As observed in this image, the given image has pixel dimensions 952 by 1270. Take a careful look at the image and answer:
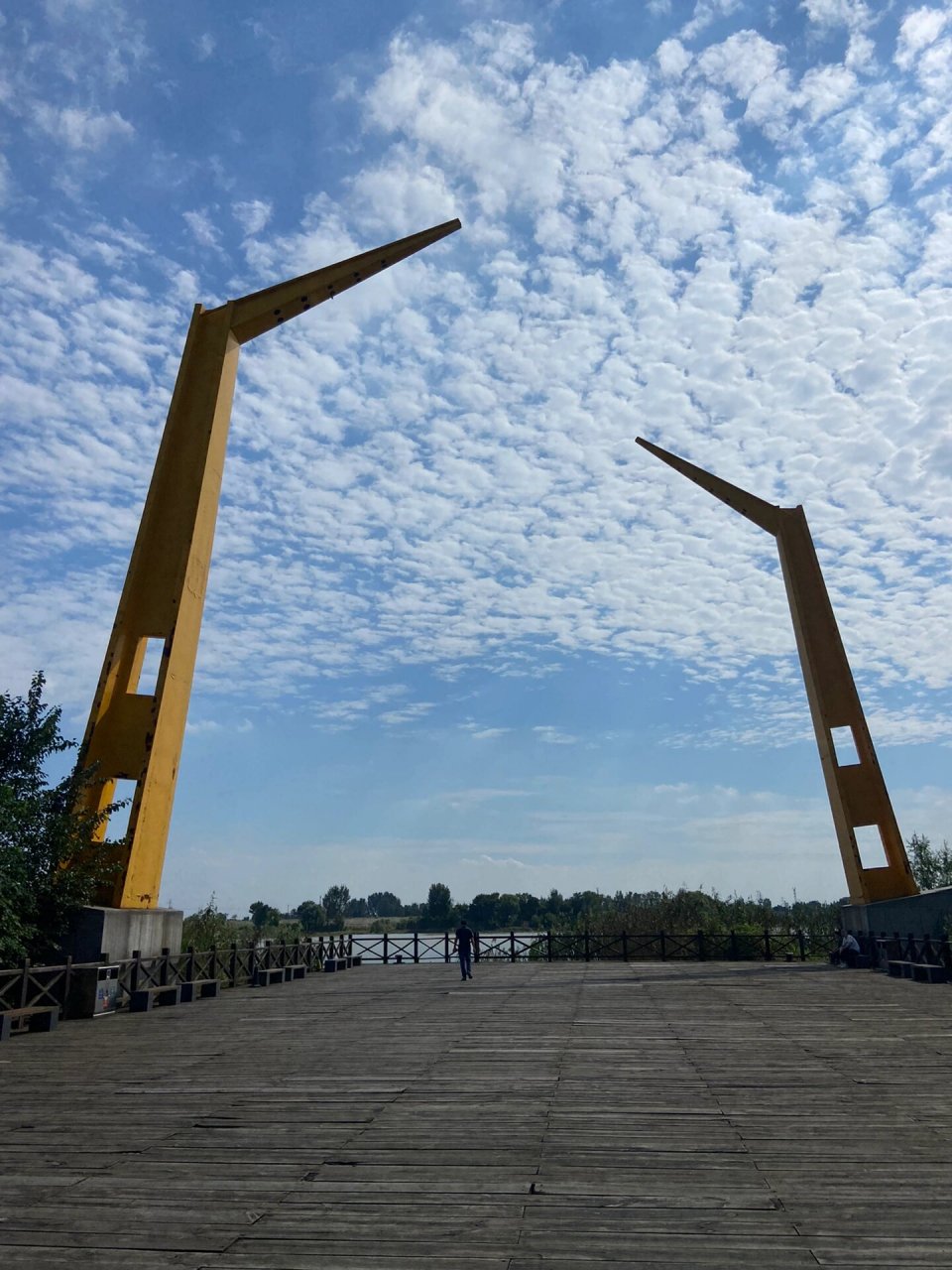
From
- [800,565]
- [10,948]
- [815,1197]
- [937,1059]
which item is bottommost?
[815,1197]

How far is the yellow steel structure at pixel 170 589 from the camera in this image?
1892cm

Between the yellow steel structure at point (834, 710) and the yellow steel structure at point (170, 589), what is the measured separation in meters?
16.4

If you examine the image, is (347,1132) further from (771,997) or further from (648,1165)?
(771,997)

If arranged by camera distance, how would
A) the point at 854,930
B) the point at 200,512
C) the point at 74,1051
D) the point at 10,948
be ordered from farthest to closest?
1. the point at 854,930
2. the point at 200,512
3. the point at 10,948
4. the point at 74,1051

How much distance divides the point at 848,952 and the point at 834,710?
22.9 ft

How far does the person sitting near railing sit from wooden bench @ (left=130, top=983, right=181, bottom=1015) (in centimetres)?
1740

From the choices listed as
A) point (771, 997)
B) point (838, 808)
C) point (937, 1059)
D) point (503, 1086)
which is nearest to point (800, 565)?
point (838, 808)

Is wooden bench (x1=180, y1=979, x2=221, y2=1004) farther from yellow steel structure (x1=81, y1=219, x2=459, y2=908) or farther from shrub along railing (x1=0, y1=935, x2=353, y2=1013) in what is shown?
Result: yellow steel structure (x1=81, y1=219, x2=459, y2=908)

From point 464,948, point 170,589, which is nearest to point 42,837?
point 170,589

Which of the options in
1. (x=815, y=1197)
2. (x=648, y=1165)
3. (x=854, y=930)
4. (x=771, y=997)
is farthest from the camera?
(x=854, y=930)

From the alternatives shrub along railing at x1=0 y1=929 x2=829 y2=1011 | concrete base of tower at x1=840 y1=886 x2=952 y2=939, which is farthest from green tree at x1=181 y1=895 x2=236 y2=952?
concrete base of tower at x1=840 y1=886 x2=952 y2=939

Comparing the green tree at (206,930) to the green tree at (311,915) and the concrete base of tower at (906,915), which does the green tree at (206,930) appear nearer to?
the concrete base of tower at (906,915)

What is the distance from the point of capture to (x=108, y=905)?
17.8 metres

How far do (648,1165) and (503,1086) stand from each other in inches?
118
